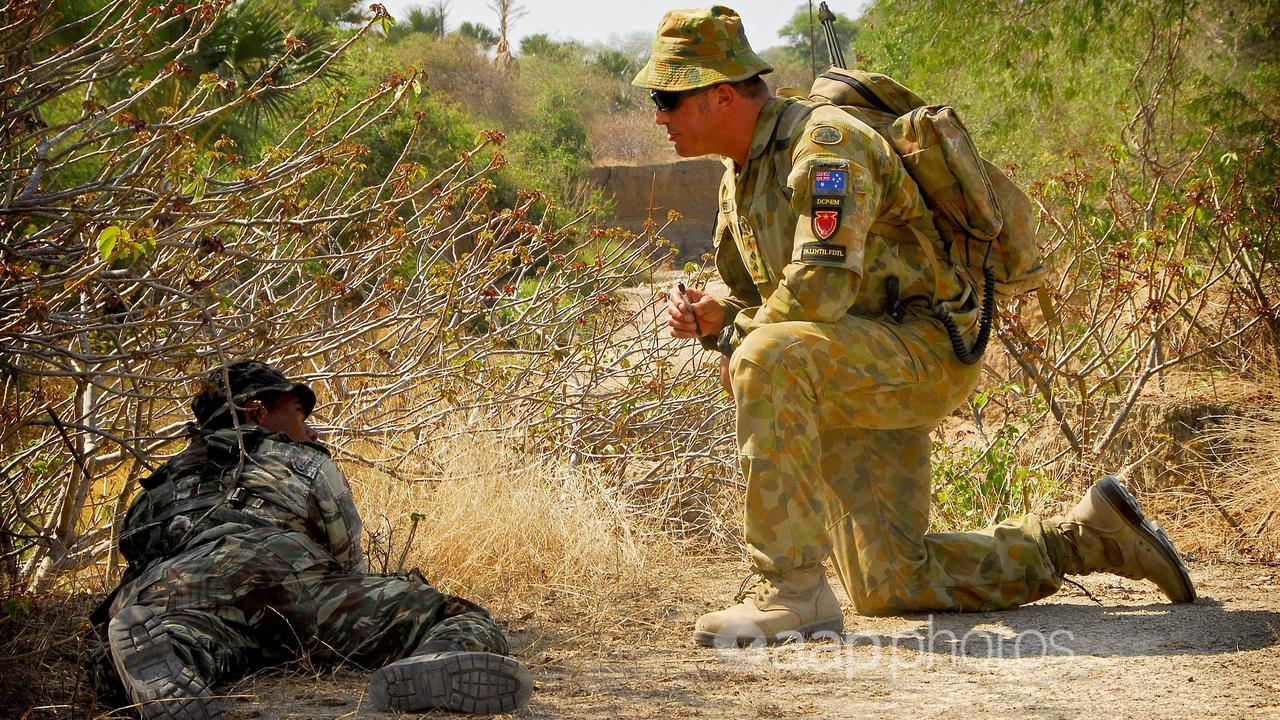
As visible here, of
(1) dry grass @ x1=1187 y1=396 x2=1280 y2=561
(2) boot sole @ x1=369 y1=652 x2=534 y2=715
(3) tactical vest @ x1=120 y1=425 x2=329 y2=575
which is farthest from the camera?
(1) dry grass @ x1=1187 y1=396 x2=1280 y2=561

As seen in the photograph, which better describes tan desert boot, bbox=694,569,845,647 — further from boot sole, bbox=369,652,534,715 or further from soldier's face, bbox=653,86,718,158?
soldier's face, bbox=653,86,718,158

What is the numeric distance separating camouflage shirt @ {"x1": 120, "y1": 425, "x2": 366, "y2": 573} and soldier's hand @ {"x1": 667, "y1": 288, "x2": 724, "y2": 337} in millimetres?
1208

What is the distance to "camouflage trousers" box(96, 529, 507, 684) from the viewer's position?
10.2 ft

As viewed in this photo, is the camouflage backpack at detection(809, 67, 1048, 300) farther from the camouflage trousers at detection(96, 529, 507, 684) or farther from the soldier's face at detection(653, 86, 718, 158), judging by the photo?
the camouflage trousers at detection(96, 529, 507, 684)

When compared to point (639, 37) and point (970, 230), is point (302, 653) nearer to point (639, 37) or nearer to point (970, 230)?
point (970, 230)

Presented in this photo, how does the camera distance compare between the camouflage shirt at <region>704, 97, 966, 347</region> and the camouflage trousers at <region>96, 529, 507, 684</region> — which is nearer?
the camouflage trousers at <region>96, 529, 507, 684</region>

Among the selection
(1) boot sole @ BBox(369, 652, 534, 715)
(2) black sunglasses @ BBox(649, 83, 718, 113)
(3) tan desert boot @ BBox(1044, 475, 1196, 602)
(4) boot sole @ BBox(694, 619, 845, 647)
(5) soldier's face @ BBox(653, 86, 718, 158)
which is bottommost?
(1) boot sole @ BBox(369, 652, 534, 715)

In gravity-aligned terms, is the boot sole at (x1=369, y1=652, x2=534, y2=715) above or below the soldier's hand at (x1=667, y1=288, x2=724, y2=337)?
below

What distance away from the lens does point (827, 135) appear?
367 cm

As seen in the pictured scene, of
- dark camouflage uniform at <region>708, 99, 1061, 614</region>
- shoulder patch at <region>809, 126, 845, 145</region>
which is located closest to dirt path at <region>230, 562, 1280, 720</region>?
dark camouflage uniform at <region>708, 99, 1061, 614</region>

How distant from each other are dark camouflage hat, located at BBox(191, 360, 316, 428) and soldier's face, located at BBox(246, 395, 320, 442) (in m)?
0.03

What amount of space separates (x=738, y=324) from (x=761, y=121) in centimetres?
64

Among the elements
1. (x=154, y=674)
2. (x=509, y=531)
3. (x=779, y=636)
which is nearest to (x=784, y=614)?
(x=779, y=636)

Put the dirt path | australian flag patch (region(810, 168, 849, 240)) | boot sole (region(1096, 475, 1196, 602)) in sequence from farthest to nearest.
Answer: boot sole (region(1096, 475, 1196, 602))
australian flag patch (region(810, 168, 849, 240))
the dirt path
